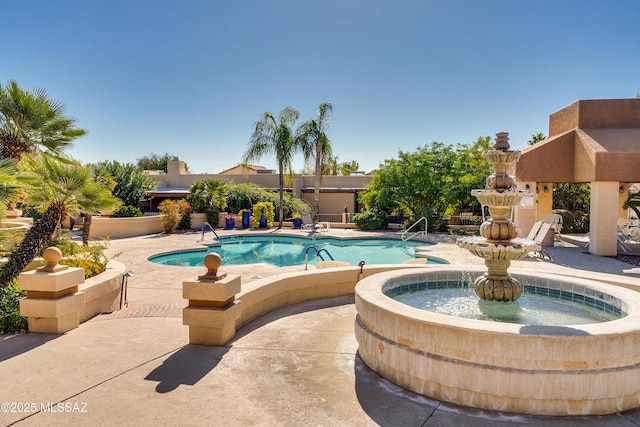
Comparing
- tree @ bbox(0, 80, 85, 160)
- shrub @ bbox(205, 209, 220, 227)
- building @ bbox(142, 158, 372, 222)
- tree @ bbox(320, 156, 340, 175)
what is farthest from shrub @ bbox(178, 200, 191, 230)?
tree @ bbox(0, 80, 85, 160)

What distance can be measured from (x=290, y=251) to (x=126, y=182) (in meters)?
14.2

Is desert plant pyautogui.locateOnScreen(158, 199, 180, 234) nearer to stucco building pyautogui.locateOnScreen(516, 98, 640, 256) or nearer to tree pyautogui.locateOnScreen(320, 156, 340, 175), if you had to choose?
tree pyautogui.locateOnScreen(320, 156, 340, 175)

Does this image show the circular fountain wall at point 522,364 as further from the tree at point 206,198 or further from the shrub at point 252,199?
the shrub at point 252,199

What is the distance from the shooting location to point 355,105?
27.8 metres

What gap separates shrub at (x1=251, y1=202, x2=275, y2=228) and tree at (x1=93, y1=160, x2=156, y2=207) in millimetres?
8259

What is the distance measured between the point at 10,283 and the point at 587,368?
8.77 meters

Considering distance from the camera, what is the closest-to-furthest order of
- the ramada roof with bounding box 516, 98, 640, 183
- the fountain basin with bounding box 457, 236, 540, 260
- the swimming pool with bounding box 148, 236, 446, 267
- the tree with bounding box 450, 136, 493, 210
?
the fountain basin with bounding box 457, 236, 540, 260
the ramada roof with bounding box 516, 98, 640, 183
the swimming pool with bounding box 148, 236, 446, 267
the tree with bounding box 450, 136, 493, 210

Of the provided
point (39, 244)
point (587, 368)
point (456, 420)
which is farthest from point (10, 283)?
point (587, 368)

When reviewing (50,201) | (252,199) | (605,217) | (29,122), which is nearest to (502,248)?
(50,201)

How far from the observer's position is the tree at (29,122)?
9.59m

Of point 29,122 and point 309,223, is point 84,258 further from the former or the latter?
point 309,223

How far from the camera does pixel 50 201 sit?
7.46 metres

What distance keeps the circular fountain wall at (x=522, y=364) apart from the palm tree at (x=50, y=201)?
6.66 metres

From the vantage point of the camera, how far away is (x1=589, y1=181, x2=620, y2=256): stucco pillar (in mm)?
14203
